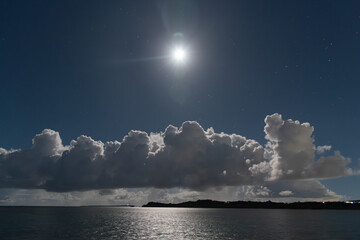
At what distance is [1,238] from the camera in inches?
3573

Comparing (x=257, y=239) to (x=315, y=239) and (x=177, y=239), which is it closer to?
(x=315, y=239)

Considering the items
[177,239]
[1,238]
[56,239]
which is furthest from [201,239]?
[1,238]

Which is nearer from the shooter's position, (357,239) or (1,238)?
(1,238)

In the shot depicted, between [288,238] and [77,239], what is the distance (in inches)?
2753

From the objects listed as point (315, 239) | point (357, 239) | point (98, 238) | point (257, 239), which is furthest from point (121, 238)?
point (357, 239)

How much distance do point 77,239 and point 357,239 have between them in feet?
314

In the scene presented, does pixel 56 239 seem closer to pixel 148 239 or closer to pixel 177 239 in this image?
pixel 148 239

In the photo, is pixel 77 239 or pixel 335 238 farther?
pixel 335 238

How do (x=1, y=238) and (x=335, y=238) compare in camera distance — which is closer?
(x=1, y=238)

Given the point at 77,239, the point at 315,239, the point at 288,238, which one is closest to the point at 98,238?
the point at 77,239

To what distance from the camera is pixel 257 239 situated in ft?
295

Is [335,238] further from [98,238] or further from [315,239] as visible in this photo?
[98,238]

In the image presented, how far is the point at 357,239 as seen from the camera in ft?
318

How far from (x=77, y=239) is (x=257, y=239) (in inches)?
2290
